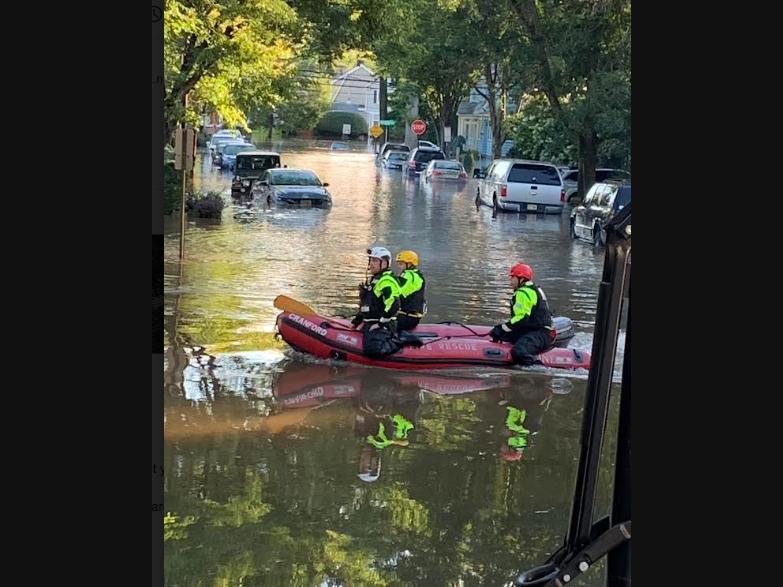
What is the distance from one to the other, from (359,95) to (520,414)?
6375 cm

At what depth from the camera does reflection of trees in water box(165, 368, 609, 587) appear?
6.25m

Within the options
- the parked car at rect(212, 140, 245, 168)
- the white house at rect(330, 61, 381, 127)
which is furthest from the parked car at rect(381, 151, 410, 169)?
the white house at rect(330, 61, 381, 127)

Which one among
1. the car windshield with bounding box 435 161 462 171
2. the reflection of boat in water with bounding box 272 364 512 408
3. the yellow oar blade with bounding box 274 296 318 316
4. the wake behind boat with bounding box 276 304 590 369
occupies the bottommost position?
the reflection of boat in water with bounding box 272 364 512 408

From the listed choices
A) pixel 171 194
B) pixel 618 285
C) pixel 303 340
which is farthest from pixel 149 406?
pixel 171 194

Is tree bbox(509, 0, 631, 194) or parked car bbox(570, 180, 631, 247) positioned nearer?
parked car bbox(570, 180, 631, 247)

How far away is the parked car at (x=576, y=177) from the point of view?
1293 inches

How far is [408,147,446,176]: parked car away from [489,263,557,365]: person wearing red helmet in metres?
37.7

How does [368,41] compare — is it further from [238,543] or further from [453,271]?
[238,543]

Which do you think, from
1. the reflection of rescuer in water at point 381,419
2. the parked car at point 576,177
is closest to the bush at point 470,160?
the parked car at point 576,177

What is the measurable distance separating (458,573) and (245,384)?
18.0 ft

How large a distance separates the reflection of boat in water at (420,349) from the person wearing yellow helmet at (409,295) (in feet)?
0.65

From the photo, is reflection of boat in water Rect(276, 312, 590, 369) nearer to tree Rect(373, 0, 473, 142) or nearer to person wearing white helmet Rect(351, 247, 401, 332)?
person wearing white helmet Rect(351, 247, 401, 332)

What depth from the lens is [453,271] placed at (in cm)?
2069

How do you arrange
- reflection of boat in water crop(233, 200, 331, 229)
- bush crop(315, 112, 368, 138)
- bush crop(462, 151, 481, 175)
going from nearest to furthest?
Result: reflection of boat in water crop(233, 200, 331, 229), bush crop(462, 151, 481, 175), bush crop(315, 112, 368, 138)
